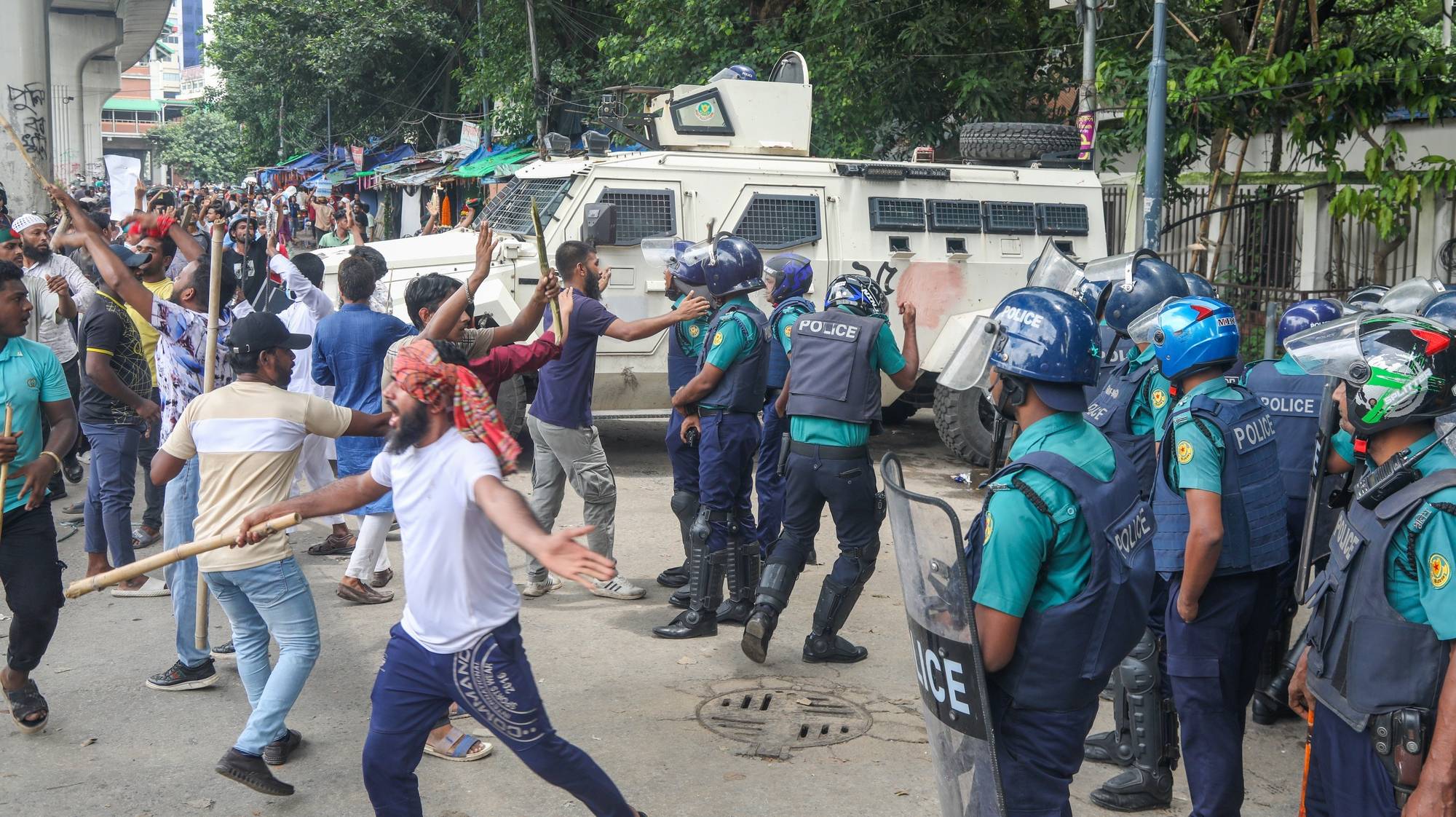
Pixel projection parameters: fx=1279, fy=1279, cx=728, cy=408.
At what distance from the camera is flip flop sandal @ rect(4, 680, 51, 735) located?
4.99 meters

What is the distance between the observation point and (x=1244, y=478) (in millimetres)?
3967

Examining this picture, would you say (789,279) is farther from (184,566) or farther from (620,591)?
(184,566)

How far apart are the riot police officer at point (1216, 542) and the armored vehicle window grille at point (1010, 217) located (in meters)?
6.81

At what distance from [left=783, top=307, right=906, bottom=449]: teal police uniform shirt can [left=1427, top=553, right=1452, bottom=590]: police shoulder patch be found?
3012mm

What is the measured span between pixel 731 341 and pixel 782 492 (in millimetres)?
1285

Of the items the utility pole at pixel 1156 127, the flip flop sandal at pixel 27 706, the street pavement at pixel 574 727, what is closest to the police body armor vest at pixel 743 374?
the street pavement at pixel 574 727

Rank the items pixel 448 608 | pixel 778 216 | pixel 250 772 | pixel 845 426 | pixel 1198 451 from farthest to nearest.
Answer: pixel 778 216 < pixel 845 426 < pixel 250 772 < pixel 1198 451 < pixel 448 608

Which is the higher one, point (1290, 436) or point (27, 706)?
point (1290, 436)

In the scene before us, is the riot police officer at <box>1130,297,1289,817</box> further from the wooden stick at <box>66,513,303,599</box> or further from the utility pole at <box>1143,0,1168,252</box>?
the utility pole at <box>1143,0,1168,252</box>

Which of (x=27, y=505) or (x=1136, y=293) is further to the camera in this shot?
(x=1136, y=293)

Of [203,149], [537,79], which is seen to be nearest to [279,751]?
[537,79]

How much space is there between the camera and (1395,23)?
1409 centimetres

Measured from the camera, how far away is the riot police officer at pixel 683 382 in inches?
272

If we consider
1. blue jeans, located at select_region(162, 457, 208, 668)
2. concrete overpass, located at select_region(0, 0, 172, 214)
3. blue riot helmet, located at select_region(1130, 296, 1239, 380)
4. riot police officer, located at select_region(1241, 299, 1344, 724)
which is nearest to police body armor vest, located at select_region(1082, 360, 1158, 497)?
riot police officer, located at select_region(1241, 299, 1344, 724)
